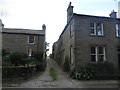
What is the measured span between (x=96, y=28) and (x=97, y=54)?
3.33 m

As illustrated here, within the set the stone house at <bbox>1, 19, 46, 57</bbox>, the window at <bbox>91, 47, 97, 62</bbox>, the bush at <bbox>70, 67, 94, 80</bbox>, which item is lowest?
the bush at <bbox>70, 67, 94, 80</bbox>

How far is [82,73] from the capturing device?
57.2 ft

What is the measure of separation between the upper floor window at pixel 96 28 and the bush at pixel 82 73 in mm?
4987

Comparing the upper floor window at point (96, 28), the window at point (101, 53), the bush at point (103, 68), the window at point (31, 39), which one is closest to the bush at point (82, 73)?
the bush at point (103, 68)

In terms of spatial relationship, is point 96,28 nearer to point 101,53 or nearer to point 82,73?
point 101,53

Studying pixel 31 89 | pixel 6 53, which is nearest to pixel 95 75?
pixel 31 89

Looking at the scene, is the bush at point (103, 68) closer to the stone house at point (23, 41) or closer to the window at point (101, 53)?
the window at point (101, 53)

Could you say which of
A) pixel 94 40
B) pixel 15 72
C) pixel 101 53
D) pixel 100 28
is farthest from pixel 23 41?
pixel 101 53

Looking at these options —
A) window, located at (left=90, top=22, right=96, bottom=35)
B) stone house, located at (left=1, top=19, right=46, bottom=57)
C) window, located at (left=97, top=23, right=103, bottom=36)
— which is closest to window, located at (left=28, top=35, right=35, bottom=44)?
stone house, located at (left=1, top=19, right=46, bottom=57)

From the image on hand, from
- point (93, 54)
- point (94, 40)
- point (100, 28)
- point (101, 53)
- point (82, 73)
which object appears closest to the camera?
point (82, 73)

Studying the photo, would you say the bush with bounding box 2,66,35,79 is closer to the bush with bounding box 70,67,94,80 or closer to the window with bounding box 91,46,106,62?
the bush with bounding box 70,67,94,80

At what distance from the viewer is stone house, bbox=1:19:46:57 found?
2997 centimetres

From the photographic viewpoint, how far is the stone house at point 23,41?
1180 inches

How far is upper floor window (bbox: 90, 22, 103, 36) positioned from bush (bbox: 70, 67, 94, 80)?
16.4 ft
